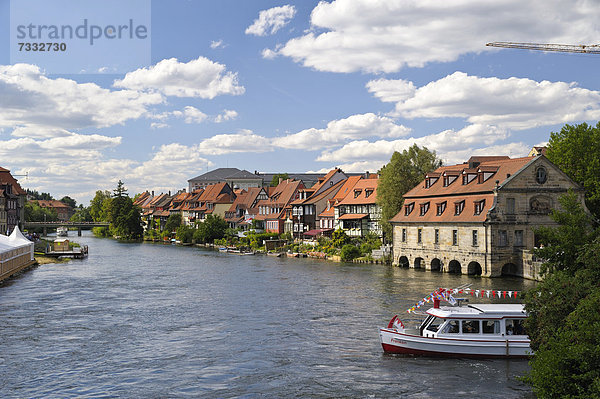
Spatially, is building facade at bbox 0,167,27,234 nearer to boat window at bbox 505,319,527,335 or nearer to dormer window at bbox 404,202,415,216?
dormer window at bbox 404,202,415,216

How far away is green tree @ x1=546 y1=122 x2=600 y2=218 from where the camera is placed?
6216 centimetres

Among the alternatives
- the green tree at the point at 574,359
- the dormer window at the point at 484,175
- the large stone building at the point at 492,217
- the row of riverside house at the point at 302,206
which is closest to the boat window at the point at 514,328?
the green tree at the point at 574,359

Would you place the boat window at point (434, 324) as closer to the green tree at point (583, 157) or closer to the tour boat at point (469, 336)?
the tour boat at point (469, 336)

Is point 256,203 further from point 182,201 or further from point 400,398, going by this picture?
point 400,398

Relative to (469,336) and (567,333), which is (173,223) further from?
(567,333)

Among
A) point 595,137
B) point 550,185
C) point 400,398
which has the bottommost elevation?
point 400,398

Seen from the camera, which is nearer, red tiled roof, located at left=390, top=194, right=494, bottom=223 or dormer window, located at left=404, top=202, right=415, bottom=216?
red tiled roof, located at left=390, top=194, right=494, bottom=223

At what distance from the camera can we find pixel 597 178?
62.4 metres

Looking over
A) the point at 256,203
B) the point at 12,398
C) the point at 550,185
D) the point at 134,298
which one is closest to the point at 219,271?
the point at 134,298

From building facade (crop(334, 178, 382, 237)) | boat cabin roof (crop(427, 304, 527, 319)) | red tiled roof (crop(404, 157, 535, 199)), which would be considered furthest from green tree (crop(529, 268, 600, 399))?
building facade (crop(334, 178, 382, 237))

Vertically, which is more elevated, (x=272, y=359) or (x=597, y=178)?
(x=597, y=178)

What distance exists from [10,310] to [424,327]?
2708 cm

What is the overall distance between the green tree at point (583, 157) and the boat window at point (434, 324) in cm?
3974

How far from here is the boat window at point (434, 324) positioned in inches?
1106
